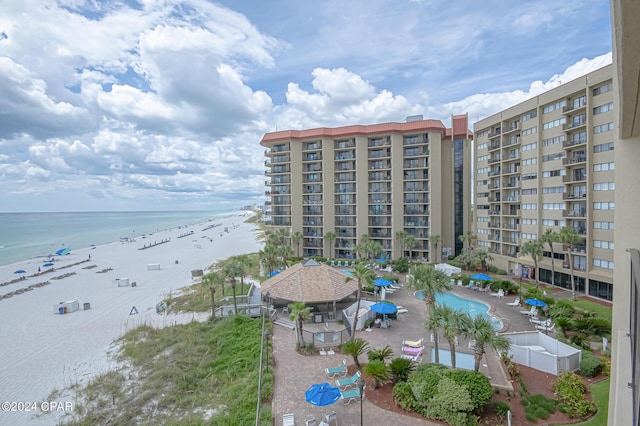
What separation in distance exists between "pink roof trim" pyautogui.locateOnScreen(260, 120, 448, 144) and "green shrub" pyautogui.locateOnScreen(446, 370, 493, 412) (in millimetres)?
41044

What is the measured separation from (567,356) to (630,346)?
14283 mm

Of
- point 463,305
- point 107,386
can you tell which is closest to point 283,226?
point 463,305

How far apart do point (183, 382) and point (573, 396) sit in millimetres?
19353

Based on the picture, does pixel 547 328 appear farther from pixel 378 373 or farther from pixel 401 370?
pixel 378 373

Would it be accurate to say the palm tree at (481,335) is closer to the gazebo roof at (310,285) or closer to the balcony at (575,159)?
the gazebo roof at (310,285)

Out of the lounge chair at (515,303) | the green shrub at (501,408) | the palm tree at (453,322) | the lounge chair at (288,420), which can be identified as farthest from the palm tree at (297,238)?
the green shrub at (501,408)

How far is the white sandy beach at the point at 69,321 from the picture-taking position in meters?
20.1

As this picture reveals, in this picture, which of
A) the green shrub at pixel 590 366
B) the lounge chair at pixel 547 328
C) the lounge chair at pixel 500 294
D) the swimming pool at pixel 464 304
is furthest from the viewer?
the lounge chair at pixel 500 294

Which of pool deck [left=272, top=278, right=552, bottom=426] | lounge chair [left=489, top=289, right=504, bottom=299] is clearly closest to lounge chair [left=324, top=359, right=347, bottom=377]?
pool deck [left=272, top=278, right=552, bottom=426]

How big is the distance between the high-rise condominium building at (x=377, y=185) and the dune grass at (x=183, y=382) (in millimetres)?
29150

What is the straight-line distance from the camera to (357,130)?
169 ft

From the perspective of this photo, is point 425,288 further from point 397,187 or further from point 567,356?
point 397,187

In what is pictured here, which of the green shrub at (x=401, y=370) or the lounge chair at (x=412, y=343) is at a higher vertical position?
the green shrub at (x=401, y=370)

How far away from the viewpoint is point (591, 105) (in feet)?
105
